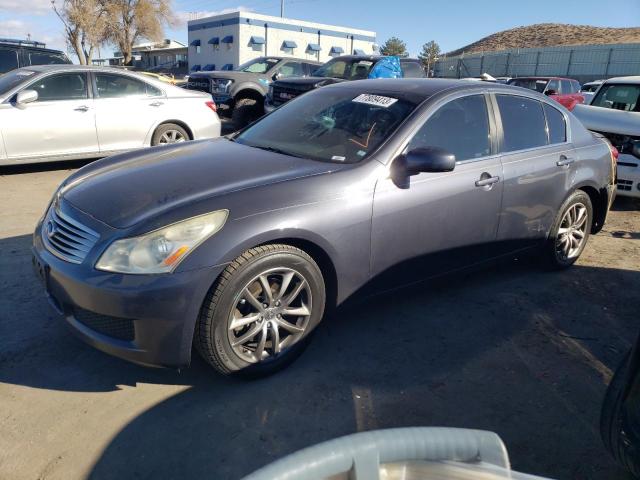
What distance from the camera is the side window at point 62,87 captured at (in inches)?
277

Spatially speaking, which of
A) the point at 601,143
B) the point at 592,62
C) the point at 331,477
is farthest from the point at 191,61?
the point at 331,477

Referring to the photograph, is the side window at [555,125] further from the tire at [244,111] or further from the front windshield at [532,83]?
the front windshield at [532,83]

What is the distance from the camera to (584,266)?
4914 mm

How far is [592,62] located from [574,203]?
34907mm

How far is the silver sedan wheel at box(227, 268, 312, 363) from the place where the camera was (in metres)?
2.74

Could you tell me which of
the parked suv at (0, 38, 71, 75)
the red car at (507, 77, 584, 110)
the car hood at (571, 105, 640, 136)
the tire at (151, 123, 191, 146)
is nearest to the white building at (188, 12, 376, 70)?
the red car at (507, 77, 584, 110)

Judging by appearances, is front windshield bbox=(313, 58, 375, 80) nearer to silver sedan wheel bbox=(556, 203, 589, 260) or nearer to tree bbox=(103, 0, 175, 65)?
silver sedan wheel bbox=(556, 203, 589, 260)

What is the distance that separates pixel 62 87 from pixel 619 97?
8.11 meters

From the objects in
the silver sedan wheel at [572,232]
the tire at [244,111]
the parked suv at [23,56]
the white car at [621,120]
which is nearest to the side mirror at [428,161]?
the silver sedan wheel at [572,232]

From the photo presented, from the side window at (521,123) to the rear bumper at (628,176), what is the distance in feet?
10.3

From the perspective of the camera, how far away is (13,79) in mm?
7117

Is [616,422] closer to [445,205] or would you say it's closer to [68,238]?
[445,205]

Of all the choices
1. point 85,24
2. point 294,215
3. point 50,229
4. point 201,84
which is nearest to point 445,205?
point 294,215

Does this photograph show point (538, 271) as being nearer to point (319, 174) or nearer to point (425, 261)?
point (425, 261)
